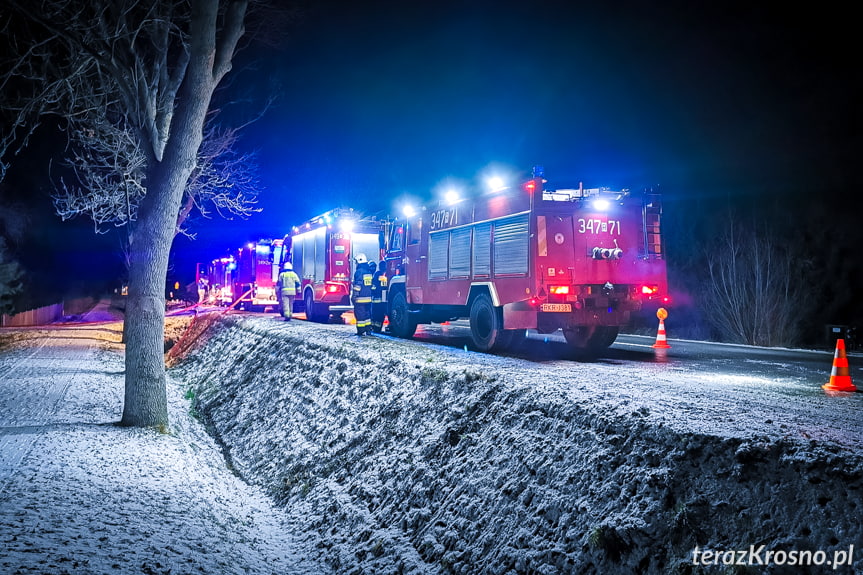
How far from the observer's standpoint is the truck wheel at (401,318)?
13.9 meters

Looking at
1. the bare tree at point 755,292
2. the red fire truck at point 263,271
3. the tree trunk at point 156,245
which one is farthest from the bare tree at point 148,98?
the bare tree at point 755,292

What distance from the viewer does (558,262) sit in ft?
32.0

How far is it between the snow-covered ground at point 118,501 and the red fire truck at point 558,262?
521cm

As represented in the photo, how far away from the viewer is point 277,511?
6.79m

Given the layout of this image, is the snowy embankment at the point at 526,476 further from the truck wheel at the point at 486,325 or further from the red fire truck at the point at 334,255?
the red fire truck at the point at 334,255

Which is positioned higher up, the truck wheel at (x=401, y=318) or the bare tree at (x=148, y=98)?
the bare tree at (x=148, y=98)

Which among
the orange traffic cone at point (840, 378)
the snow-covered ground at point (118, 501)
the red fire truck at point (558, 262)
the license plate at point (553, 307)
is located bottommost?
the snow-covered ground at point (118, 501)

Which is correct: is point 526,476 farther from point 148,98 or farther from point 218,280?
point 218,280

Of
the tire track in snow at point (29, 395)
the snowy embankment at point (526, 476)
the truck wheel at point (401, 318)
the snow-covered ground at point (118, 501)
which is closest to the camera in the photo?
the snowy embankment at point (526, 476)

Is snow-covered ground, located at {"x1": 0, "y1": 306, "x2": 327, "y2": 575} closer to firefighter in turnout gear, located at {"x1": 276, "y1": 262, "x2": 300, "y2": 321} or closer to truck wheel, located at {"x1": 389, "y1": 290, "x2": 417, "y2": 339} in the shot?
truck wheel, located at {"x1": 389, "y1": 290, "x2": 417, "y2": 339}

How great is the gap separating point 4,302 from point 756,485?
4111 cm

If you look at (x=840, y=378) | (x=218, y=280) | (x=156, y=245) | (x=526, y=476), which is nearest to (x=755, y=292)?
(x=840, y=378)

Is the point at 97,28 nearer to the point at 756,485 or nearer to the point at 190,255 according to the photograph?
the point at 756,485

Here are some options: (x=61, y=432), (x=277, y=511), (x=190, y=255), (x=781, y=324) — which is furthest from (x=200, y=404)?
(x=190, y=255)
